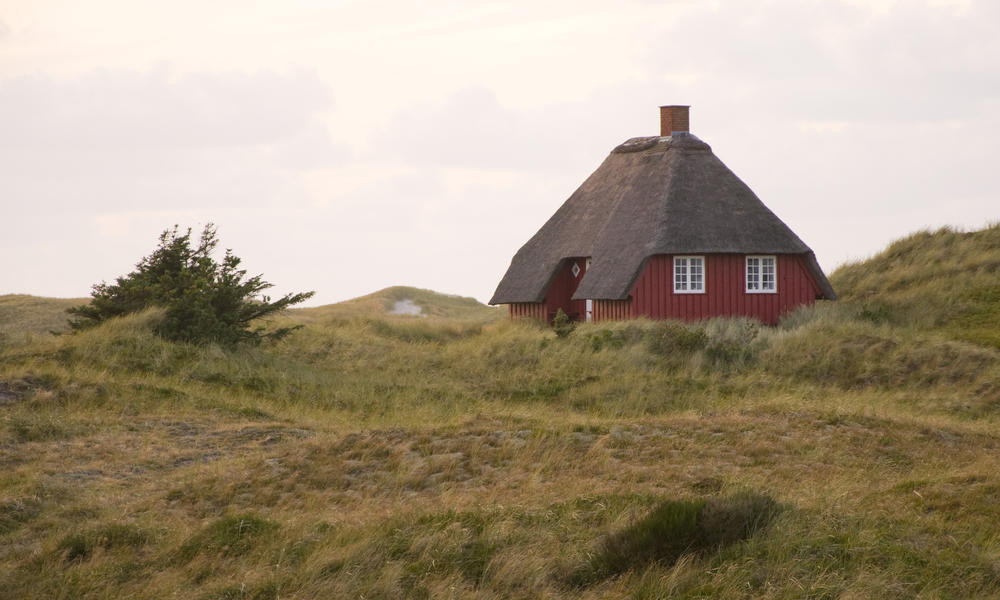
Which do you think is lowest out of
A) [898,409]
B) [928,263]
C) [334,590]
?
[334,590]

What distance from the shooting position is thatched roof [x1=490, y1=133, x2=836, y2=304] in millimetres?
29781

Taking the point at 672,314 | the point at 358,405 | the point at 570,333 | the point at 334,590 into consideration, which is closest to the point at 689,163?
the point at 672,314

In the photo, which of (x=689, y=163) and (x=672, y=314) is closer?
(x=672, y=314)

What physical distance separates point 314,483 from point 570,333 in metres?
15.8

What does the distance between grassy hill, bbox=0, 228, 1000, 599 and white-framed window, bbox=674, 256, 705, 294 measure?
3.08 m

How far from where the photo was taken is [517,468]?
42.5 ft

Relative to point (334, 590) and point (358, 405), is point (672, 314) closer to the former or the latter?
point (358, 405)

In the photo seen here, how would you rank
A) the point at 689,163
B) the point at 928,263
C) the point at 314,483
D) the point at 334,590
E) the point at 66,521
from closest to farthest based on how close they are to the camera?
the point at 334,590, the point at 66,521, the point at 314,483, the point at 689,163, the point at 928,263

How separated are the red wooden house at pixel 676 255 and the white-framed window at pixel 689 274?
0.03 meters

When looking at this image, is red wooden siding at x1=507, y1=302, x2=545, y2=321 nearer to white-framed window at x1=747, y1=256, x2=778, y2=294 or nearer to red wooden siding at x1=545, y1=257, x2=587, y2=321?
red wooden siding at x1=545, y1=257, x2=587, y2=321

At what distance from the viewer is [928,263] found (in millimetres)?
35094

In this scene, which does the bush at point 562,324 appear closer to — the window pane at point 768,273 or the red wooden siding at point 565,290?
the red wooden siding at point 565,290

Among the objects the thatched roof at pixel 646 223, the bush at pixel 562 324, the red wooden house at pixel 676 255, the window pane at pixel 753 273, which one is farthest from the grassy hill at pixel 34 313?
the window pane at pixel 753 273

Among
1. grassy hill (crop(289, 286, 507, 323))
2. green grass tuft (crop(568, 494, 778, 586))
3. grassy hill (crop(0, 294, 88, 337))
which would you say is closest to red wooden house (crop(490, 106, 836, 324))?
grassy hill (crop(0, 294, 88, 337))
